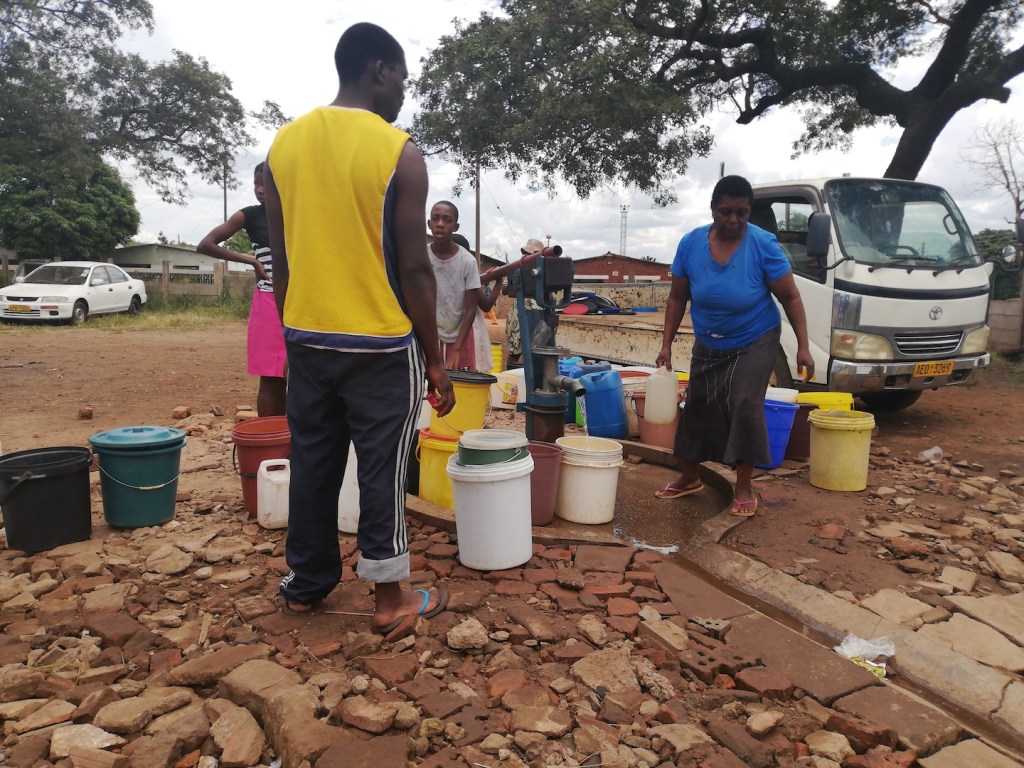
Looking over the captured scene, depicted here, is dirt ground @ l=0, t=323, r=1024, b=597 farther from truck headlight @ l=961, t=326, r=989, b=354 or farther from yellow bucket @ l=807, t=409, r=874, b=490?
truck headlight @ l=961, t=326, r=989, b=354

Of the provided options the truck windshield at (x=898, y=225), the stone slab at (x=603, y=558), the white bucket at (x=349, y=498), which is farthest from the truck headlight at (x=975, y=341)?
the white bucket at (x=349, y=498)

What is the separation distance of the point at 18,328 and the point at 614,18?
513 inches

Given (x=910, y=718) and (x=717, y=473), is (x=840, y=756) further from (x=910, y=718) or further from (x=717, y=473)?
(x=717, y=473)

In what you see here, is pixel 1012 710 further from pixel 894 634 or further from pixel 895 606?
pixel 895 606

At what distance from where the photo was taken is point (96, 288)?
54.6 feet

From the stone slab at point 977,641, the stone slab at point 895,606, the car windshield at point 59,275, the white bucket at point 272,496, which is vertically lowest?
the stone slab at point 977,641

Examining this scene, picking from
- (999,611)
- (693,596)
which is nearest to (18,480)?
(693,596)

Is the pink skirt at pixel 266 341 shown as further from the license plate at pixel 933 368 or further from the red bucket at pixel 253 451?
the license plate at pixel 933 368

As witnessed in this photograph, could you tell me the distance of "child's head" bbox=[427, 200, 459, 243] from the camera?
488 centimetres

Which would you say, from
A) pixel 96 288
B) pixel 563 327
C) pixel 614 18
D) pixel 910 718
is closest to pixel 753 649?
pixel 910 718

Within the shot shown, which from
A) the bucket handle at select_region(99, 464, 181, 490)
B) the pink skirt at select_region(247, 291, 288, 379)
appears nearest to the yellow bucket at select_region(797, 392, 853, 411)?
the pink skirt at select_region(247, 291, 288, 379)

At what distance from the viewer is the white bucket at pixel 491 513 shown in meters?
3.22

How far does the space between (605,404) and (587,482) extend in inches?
80.0

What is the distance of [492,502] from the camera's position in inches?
127
